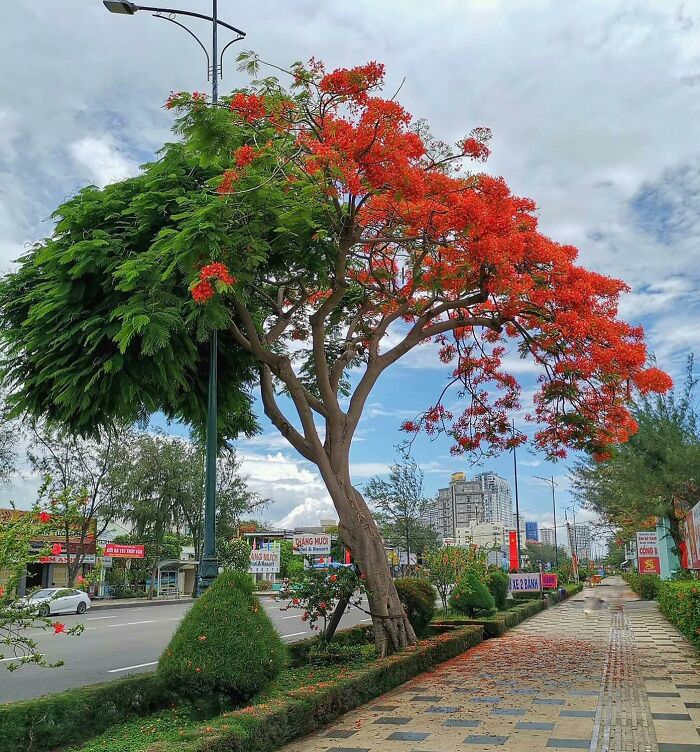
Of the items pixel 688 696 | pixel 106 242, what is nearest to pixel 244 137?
pixel 106 242

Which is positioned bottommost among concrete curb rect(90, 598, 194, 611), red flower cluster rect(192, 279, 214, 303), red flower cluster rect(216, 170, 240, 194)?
concrete curb rect(90, 598, 194, 611)

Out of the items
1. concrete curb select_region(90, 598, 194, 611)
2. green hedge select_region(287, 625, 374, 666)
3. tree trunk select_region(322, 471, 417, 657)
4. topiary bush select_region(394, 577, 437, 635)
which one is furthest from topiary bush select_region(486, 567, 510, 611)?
concrete curb select_region(90, 598, 194, 611)

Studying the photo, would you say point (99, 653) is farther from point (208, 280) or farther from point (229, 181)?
point (229, 181)

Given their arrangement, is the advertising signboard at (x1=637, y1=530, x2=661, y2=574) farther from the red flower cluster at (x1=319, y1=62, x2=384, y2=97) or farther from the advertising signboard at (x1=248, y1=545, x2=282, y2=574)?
the red flower cluster at (x1=319, y1=62, x2=384, y2=97)

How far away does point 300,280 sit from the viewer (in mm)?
9984

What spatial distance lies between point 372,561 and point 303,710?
4.04m

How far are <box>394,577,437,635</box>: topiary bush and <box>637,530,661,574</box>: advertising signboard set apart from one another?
18.0 meters

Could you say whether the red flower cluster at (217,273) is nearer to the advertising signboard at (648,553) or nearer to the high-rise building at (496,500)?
the advertising signboard at (648,553)

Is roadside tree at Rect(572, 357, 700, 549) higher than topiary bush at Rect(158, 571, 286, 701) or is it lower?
higher

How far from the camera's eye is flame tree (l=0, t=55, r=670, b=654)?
831cm

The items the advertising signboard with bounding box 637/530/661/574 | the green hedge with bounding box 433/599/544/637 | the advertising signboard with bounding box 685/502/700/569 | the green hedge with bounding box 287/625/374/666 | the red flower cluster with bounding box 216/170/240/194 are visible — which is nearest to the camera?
the red flower cluster with bounding box 216/170/240/194

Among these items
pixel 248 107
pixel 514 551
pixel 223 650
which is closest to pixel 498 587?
pixel 223 650

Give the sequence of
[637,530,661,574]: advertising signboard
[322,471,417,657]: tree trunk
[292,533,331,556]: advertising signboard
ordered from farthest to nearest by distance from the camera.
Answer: [637,530,661,574]: advertising signboard, [292,533,331,556]: advertising signboard, [322,471,417,657]: tree trunk

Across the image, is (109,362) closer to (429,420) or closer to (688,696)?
(429,420)
